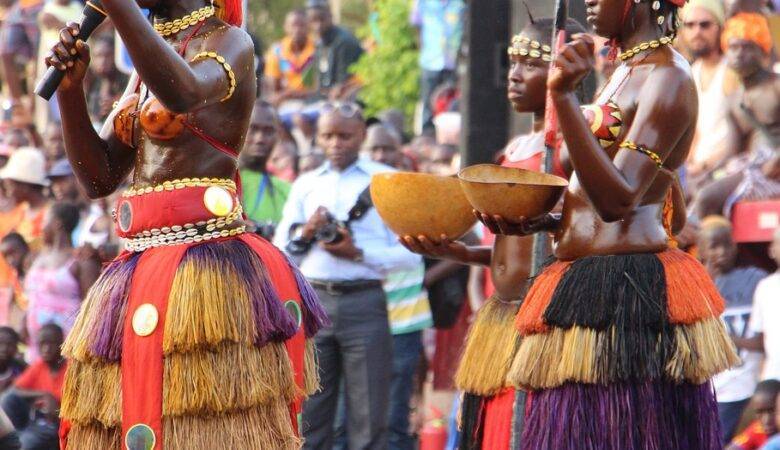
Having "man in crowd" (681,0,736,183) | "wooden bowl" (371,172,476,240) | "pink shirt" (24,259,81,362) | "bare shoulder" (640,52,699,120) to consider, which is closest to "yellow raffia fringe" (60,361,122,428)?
"wooden bowl" (371,172,476,240)

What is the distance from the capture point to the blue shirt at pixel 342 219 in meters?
8.48

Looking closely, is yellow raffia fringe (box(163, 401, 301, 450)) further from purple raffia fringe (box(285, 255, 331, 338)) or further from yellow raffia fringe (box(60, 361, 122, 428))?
purple raffia fringe (box(285, 255, 331, 338))

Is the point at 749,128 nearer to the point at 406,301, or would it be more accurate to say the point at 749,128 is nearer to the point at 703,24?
the point at 703,24

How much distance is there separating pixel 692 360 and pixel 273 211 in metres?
4.75

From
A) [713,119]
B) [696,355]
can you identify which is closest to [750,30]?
[713,119]

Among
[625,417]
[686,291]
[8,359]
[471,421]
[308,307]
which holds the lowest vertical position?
[8,359]

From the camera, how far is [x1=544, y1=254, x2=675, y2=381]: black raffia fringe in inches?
202

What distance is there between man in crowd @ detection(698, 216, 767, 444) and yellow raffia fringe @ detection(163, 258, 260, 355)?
382 centimetres

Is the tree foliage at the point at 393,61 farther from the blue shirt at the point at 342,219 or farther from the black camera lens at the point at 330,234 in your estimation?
the black camera lens at the point at 330,234

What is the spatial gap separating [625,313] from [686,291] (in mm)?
238

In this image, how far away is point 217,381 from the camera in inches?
207

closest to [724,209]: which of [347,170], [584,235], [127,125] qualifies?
[347,170]

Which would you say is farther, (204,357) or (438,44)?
(438,44)

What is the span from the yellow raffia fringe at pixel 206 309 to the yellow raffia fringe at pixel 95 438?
39 cm
